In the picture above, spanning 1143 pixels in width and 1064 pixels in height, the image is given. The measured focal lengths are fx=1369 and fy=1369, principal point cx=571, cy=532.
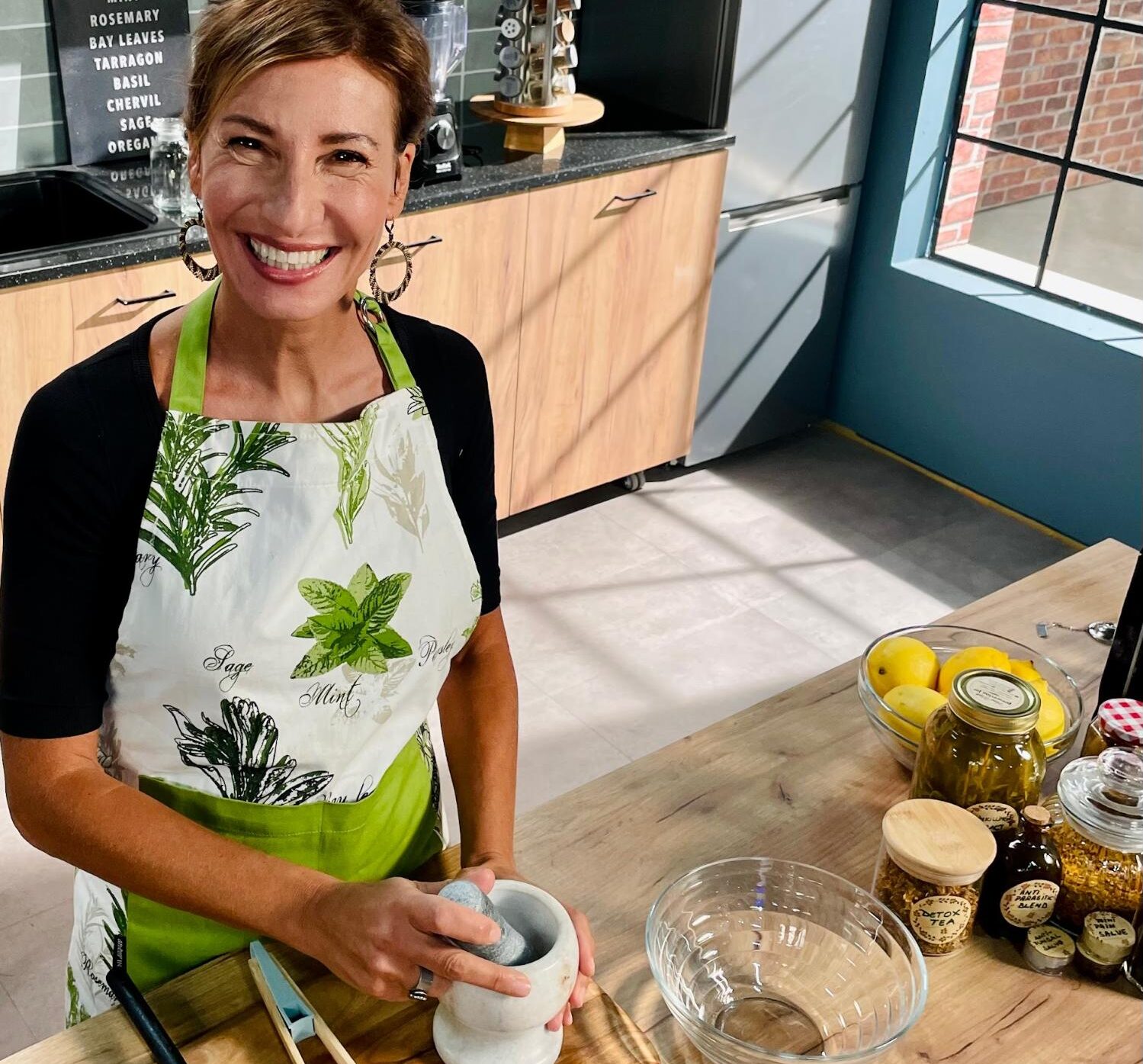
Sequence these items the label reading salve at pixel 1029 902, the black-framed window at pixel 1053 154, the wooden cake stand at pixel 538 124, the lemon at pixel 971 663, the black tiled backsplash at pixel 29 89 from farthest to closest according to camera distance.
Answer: the black-framed window at pixel 1053 154
the wooden cake stand at pixel 538 124
the black tiled backsplash at pixel 29 89
the lemon at pixel 971 663
the label reading salve at pixel 1029 902

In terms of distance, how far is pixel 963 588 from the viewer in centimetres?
350

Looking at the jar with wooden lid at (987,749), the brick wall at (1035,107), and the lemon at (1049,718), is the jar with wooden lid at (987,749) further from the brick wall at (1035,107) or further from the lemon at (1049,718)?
the brick wall at (1035,107)

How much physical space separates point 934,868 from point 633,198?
94.2 inches

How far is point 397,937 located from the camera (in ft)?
3.29

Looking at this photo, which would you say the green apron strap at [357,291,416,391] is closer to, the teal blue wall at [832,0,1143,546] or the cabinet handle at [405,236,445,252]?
the cabinet handle at [405,236,445,252]

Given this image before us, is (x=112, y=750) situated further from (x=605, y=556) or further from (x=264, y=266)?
(x=605, y=556)

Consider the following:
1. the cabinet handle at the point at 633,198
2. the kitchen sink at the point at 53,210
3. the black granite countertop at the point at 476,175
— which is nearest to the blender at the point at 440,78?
the black granite countertop at the point at 476,175

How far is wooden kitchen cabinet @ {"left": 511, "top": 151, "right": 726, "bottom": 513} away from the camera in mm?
3240

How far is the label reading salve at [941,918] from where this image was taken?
1174 millimetres

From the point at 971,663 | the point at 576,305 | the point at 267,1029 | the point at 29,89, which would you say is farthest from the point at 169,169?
the point at 267,1029

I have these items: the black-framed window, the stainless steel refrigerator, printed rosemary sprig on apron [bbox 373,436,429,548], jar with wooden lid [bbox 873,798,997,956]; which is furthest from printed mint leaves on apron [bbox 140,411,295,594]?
the black-framed window

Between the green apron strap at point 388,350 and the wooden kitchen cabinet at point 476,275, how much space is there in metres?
1.59

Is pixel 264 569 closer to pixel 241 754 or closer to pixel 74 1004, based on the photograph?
pixel 241 754

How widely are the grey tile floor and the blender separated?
0.98m
